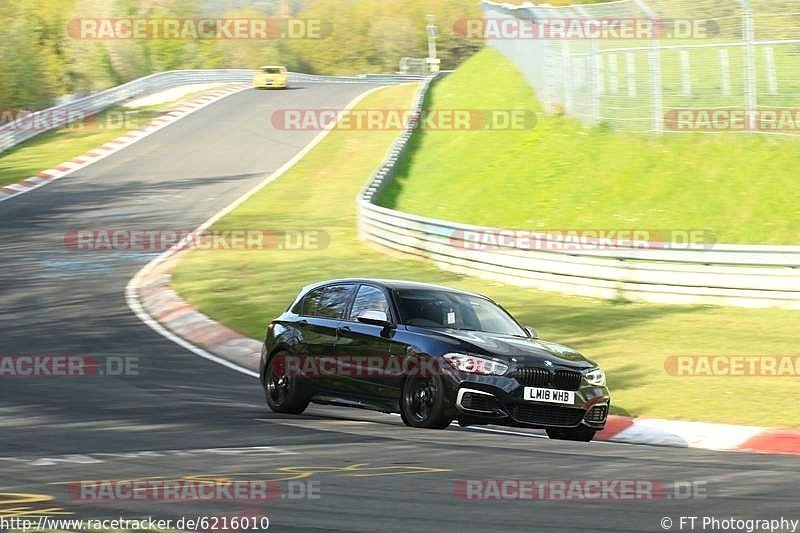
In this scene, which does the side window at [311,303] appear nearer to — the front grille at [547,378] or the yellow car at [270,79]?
the front grille at [547,378]

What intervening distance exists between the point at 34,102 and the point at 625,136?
48.1m

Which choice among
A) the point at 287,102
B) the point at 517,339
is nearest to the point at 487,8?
the point at 287,102

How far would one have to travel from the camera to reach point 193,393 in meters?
14.6

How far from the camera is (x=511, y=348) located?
12188 millimetres

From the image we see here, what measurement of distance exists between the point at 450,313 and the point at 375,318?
0.74 metres

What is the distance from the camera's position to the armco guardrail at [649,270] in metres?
20.1

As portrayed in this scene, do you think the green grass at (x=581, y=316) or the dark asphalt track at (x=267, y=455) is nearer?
the dark asphalt track at (x=267, y=455)

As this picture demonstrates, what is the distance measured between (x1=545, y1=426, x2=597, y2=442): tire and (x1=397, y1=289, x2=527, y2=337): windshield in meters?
1.11

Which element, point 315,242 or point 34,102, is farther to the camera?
point 34,102

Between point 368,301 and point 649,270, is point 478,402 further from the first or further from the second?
point 649,270

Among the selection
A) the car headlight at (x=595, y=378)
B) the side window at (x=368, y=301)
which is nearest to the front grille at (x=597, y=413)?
the car headlight at (x=595, y=378)

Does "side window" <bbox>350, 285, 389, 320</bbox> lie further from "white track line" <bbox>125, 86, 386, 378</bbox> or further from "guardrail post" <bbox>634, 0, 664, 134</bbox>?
"guardrail post" <bbox>634, 0, 664, 134</bbox>

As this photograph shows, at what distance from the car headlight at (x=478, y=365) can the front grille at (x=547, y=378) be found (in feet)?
0.45

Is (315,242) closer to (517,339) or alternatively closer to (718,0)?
(718,0)
